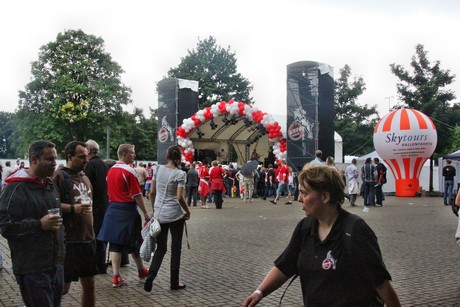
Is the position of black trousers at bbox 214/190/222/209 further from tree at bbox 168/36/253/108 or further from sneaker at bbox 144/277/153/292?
tree at bbox 168/36/253/108

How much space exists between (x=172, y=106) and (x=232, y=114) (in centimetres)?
406

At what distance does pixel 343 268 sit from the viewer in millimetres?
2408

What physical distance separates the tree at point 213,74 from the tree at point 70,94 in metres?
18.7

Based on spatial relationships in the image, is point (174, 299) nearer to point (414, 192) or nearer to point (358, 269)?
point (358, 269)

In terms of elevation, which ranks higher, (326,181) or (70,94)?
(70,94)

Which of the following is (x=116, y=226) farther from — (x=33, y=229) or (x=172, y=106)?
(x=172, y=106)

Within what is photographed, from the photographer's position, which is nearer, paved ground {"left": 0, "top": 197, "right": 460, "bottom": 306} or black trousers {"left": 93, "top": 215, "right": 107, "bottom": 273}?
paved ground {"left": 0, "top": 197, "right": 460, "bottom": 306}

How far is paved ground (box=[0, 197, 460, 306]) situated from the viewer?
570cm

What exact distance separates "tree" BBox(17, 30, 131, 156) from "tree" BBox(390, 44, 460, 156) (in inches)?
886

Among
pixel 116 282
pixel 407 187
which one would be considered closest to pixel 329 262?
pixel 116 282

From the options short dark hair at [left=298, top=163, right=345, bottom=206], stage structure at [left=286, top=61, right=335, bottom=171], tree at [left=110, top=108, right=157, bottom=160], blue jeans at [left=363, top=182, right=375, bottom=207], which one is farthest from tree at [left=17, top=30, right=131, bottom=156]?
short dark hair at [left=298, top=163, right=345, bottom=206]

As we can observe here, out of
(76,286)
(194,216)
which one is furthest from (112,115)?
(76,286)

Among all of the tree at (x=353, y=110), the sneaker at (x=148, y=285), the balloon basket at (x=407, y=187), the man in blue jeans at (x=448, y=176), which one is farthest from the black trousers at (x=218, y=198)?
the tree at (x=353, y=110)

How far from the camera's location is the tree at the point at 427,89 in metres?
38.2
